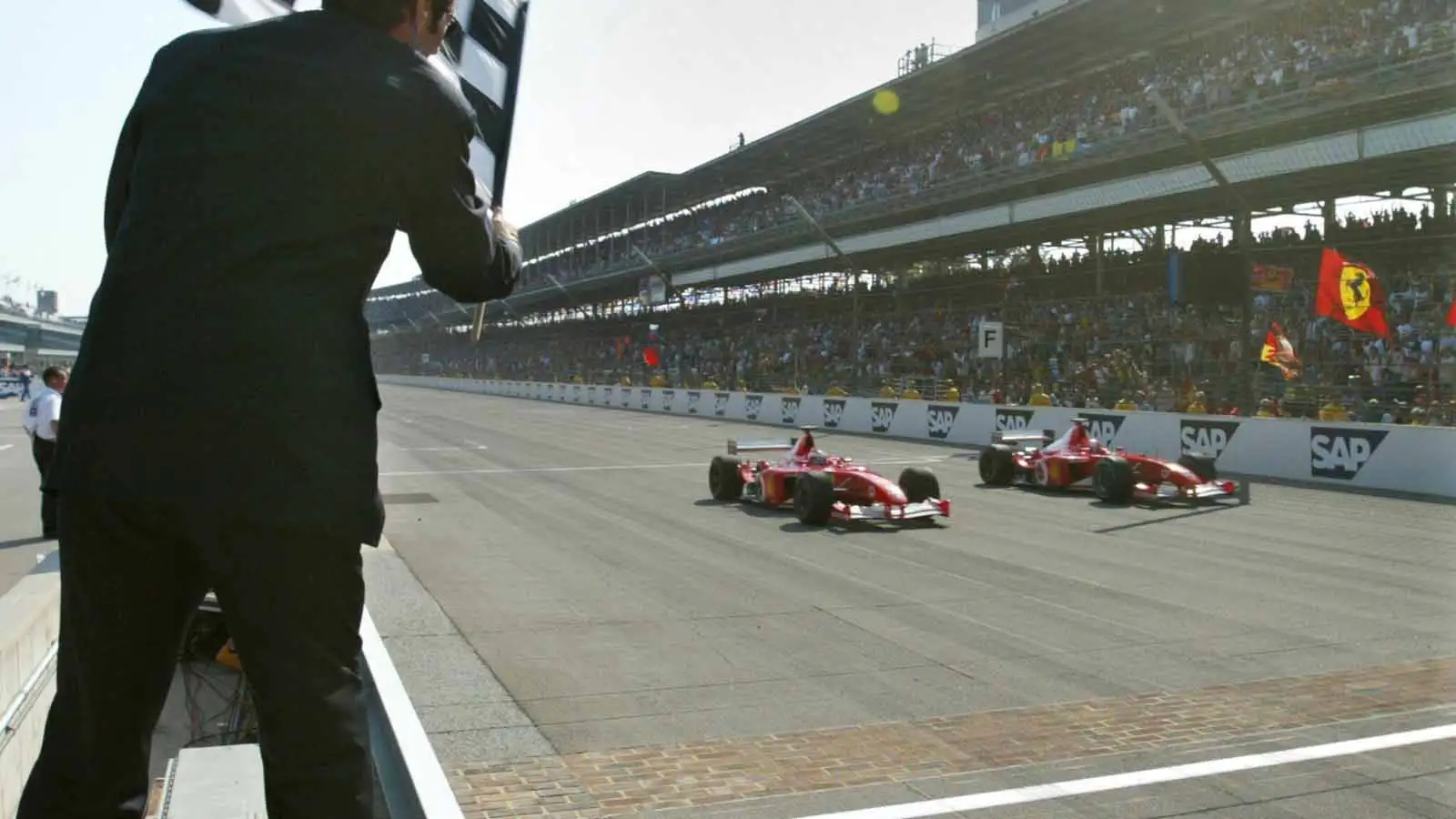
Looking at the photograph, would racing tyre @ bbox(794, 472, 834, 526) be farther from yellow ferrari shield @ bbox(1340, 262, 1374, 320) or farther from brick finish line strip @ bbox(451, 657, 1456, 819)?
yellow ferrari shield @ bbox(1340, 262, 1374, 320)

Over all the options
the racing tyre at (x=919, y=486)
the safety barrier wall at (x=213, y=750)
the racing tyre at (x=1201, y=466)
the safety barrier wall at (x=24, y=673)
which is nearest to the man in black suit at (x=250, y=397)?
the safety barrier wall at (x=213, y=750)

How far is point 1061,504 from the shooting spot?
45.5 feet

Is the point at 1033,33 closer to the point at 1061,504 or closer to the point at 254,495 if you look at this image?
the point at 1061,504

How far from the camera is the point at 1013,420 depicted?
78.5 feet

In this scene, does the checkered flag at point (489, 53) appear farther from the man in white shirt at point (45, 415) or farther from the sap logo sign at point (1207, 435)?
the sap logo sign at point (1207, 435)

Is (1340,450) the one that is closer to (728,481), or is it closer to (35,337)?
(728,481)

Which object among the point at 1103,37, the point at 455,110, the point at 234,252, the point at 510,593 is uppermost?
the point at 1103,37

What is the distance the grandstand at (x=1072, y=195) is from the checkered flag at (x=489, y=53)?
6.20m

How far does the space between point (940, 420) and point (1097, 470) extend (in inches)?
490

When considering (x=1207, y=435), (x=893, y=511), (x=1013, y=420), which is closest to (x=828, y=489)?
(x=893, y=511)

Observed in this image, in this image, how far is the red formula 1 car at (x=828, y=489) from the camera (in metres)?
11.7

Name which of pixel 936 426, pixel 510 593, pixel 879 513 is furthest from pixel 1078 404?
pixel 510 593

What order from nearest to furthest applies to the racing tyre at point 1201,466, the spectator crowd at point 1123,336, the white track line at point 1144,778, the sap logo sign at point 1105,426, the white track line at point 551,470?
the white track line at point 1144,778, the racing tyre at point 1201,466, the white track line at point 551,470, the spectator crowd at point 1123,336, the sap logo sign at point 1105,426

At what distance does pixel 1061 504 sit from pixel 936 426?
41.6 feet
